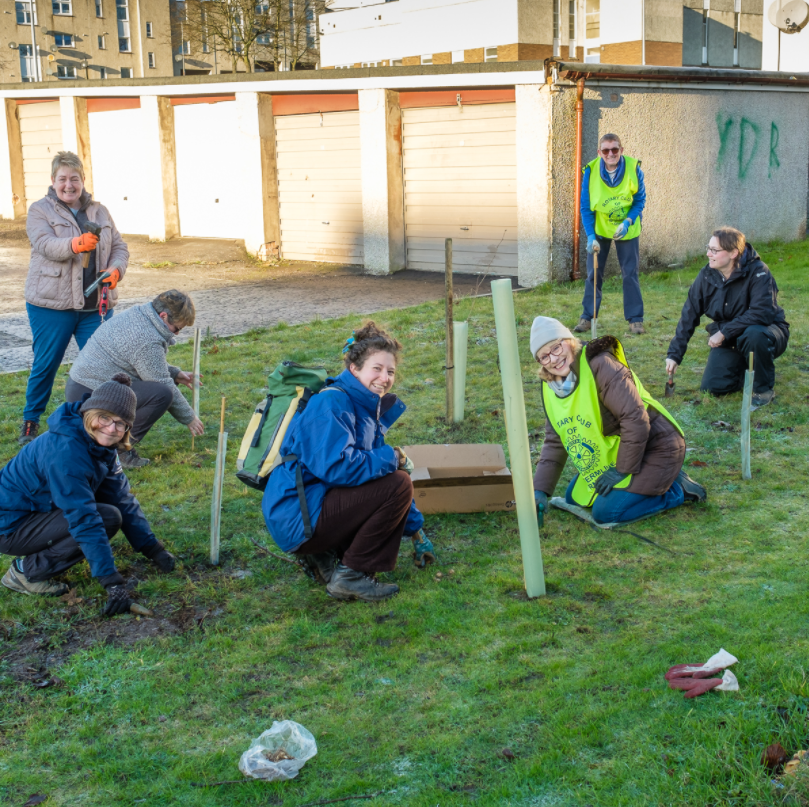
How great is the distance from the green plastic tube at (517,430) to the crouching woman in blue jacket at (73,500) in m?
1.62

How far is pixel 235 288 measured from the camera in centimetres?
1353

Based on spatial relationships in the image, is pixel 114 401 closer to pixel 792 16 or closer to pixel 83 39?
pixel 792 16

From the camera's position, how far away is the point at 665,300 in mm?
10883

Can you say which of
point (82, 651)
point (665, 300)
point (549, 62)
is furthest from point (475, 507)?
point (549, 62)

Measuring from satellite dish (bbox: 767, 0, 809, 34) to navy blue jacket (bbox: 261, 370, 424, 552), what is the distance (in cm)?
1705

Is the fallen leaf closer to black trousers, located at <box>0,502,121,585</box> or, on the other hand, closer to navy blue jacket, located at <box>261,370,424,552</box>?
black trousers, located at <box>0,502,121,585</box>

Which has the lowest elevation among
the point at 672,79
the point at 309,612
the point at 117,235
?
the point at 309,612

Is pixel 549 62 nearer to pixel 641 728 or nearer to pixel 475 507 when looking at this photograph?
A: pixel 475 507

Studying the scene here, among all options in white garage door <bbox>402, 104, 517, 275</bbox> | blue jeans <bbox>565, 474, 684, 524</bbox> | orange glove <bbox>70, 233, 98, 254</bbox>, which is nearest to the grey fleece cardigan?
orange glove <bbox>70, 233, 98, 254</bbox>

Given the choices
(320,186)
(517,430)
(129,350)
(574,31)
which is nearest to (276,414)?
(517,430)

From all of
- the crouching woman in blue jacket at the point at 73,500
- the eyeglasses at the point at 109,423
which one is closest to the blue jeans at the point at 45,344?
the crouching woman in blue jacket at the point at 73,500

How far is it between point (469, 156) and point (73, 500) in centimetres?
1063

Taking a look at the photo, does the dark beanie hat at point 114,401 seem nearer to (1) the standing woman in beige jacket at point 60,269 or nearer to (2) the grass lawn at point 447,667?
(2) the grass lawn at point 447,667

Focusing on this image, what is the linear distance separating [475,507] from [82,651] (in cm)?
222
